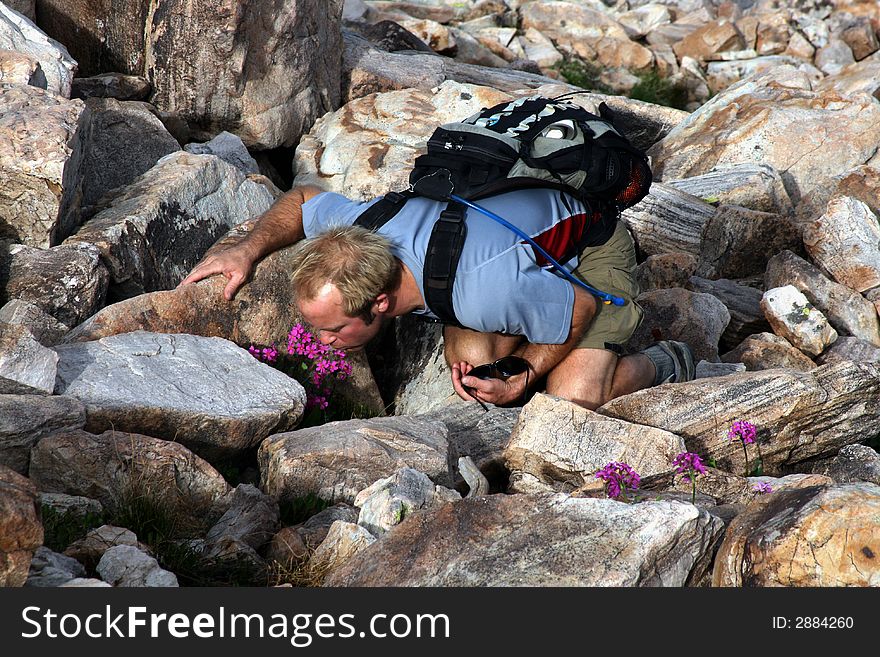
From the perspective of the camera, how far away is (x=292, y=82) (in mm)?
9961

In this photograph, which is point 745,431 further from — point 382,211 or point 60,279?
point 60,279

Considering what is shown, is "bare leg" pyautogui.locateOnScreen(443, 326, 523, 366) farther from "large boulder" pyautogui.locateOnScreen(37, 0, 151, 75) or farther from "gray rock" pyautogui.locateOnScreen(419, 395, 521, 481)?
"large boulder" pyautogui.locateOnScreen(37, 0, 151, 75)

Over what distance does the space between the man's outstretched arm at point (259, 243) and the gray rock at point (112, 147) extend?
1.33 m

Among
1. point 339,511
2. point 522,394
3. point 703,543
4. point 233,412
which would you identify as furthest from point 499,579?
point 522,394

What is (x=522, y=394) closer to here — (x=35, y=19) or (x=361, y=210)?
(x=361, y=210)

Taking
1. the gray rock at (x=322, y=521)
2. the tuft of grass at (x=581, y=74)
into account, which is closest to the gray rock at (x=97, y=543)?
the gray rock at (x=322, y=521)

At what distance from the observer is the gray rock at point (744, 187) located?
33.1 ft

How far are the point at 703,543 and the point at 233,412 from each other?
114 inches

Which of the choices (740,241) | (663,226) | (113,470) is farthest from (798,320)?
(113,470)

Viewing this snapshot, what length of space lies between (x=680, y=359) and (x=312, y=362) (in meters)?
2.82

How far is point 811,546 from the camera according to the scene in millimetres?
3986

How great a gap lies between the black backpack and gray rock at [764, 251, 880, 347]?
9.50ft

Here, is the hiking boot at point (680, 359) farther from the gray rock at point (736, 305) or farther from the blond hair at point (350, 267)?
the blond hair at point (350, 267)

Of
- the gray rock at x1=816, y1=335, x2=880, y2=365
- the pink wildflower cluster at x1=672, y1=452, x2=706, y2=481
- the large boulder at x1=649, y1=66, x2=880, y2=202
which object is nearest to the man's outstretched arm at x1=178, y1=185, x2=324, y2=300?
the pink wildflower cluster at x1=672, y1=452, x2=706, y2=481
